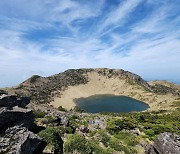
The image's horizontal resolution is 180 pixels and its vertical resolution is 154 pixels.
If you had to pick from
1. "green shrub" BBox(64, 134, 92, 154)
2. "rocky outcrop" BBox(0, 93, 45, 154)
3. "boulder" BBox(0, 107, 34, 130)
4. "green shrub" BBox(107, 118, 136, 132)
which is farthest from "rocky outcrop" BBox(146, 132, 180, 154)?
"boulder" BBox(0, 107, 34, 130)

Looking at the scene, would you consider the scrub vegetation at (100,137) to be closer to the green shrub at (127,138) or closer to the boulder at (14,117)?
the green shrub at (127,138)

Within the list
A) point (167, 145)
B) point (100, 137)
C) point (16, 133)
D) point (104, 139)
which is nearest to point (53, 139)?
point (16, 133)

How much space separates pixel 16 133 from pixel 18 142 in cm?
189

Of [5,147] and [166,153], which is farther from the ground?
[5,147]

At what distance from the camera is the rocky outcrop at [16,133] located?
24375mm

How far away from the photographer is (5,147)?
24.2 meters

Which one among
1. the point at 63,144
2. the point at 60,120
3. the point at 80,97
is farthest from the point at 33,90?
the point at 63,144

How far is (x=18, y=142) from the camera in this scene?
81.7ft

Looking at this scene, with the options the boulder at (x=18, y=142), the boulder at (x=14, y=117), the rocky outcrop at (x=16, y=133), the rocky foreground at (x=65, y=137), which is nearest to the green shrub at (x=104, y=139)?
the rocky foreground at (x=65, y=137)

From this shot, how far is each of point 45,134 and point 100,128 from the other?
57.7ft

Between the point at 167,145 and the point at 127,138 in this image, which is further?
the point at 127,138

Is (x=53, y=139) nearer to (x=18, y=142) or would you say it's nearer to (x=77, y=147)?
(x=77, y=147)

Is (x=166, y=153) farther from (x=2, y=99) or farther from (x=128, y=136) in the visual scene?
(x=2, y=99)

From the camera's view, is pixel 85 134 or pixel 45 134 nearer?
pixel 45 134
